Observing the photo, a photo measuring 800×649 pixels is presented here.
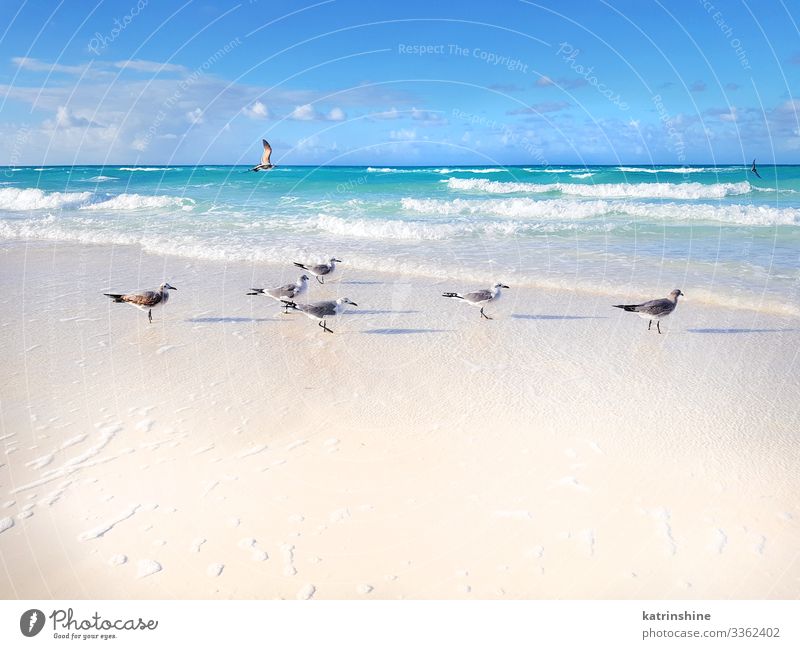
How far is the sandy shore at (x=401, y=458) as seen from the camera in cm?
436

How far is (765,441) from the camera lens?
6.14 metres

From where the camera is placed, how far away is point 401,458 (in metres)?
5.88

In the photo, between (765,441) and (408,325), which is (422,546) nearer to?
(765,441)

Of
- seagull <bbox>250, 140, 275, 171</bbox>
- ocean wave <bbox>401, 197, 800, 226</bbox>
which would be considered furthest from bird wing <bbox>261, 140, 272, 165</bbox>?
ocean wave <bbox>401, 197, 800, 226</bbox>

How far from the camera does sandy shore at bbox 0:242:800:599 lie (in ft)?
14.3

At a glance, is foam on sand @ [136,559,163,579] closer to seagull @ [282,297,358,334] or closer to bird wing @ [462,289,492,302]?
seagull @ [282,297,358,334]

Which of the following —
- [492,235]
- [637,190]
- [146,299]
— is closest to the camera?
[146,299]

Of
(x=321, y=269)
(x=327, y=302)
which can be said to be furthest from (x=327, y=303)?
(x=321, y=269)

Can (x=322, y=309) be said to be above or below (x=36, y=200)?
below

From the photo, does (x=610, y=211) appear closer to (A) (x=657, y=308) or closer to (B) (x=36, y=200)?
(A) (x=657, y=308)

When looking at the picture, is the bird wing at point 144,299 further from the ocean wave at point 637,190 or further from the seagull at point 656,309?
the ocean wave at point 637,190

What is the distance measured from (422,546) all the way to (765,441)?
418 cm

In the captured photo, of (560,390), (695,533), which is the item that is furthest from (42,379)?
(695,533)

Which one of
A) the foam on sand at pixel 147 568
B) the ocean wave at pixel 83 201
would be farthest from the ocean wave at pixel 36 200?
the foam on sand at pixel 147 568
